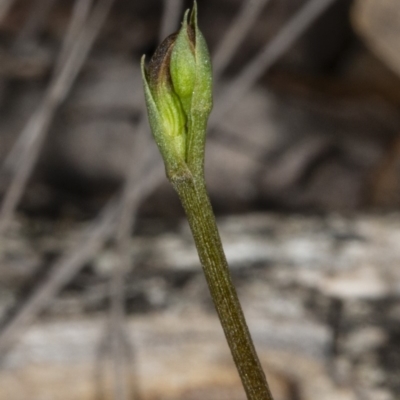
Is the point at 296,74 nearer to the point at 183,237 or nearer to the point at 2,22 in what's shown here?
the point at 2,22

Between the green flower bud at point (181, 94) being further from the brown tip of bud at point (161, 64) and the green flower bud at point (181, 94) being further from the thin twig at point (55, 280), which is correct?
the thin twig at point (55, 280)

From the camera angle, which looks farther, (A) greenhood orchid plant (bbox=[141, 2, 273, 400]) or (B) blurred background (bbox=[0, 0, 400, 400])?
(B) blurred background (bbox=[0, 0, 400, 400])

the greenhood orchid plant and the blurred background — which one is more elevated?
the blurred background

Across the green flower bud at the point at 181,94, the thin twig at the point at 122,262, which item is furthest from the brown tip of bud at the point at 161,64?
the thin twig at the point at 122,262

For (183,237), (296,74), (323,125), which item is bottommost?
(183,237)

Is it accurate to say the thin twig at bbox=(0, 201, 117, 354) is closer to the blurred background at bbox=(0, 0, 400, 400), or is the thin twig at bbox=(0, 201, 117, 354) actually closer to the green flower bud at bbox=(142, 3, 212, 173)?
the blurred background at bbox=(0, 0, 400, 400)

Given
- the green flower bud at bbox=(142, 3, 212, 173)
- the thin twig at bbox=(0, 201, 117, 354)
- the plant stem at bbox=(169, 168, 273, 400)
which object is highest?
the thin twig at bbox=(0, 201, 117, 354)

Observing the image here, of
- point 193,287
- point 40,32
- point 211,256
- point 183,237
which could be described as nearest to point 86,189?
point 40,32

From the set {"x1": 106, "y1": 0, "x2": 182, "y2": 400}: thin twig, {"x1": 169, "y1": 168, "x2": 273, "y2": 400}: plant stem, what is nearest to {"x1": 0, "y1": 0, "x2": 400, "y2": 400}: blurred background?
{"x1": 106, "y1": 0, "x2": 182, "y2": 400}: thin twig
